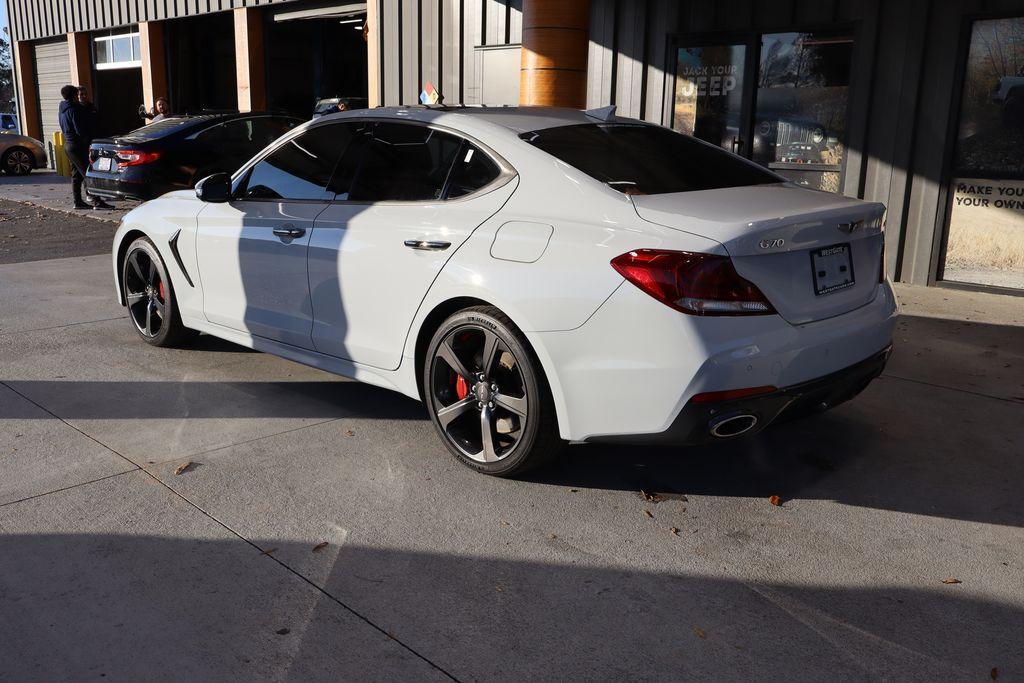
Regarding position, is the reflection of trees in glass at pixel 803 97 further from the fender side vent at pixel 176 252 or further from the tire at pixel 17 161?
the tire at pixel 17 161

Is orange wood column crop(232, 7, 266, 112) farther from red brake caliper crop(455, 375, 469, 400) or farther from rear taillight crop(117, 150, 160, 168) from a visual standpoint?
red brake caliper crop(455, 375, 469, 400)

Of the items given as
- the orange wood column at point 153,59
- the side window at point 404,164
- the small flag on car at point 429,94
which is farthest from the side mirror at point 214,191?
the orange wood column at point 153,59

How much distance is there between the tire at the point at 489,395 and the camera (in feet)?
12.5

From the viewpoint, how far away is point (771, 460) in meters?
4.38

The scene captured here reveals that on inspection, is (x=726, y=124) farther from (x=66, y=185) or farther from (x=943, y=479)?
(x=66, y=185)

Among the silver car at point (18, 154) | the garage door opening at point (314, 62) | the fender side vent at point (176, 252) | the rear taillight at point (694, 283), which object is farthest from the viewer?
the silver car at point (18, 154)

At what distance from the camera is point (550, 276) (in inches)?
144

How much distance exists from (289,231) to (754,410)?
2.55m

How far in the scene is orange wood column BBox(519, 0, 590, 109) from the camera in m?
8.84

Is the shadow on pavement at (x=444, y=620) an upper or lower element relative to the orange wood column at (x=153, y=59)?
lower

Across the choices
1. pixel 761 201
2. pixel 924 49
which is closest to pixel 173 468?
pixel 761 201

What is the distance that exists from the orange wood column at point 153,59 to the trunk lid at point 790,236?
20.1 m

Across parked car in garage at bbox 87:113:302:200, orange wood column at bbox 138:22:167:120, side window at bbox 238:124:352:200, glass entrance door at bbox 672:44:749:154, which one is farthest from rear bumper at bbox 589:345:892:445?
orange wood column at bbox 138:22:167:120

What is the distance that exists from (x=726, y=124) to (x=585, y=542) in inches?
299
